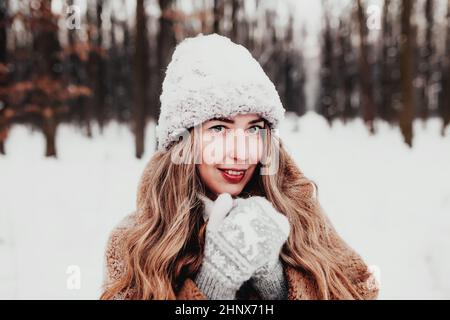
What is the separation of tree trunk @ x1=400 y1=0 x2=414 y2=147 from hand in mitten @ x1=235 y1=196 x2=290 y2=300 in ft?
21.4

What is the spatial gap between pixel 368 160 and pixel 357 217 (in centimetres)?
201

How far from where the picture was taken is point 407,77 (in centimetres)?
701

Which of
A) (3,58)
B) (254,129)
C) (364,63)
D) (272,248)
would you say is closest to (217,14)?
(3,58)

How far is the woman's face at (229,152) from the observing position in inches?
50.3

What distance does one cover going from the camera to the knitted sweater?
1.22 metres

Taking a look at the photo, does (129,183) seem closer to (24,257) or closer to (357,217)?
(24,257)

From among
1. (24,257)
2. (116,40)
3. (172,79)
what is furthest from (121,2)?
(172,79)

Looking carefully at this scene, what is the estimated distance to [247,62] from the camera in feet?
4.35

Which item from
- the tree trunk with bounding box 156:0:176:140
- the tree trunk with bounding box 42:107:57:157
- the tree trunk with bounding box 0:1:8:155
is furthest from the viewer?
the tree trunk with bounding box 42:107:57:157

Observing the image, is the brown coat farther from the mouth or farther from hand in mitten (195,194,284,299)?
the mouth

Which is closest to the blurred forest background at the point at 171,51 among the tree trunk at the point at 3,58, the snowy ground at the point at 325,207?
the tree trunk at the point at 3,58

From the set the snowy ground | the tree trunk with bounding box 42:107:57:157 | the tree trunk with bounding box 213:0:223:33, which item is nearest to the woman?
the snowy ground

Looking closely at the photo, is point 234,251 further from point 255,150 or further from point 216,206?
point 255,150

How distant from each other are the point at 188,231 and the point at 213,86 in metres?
0.47
